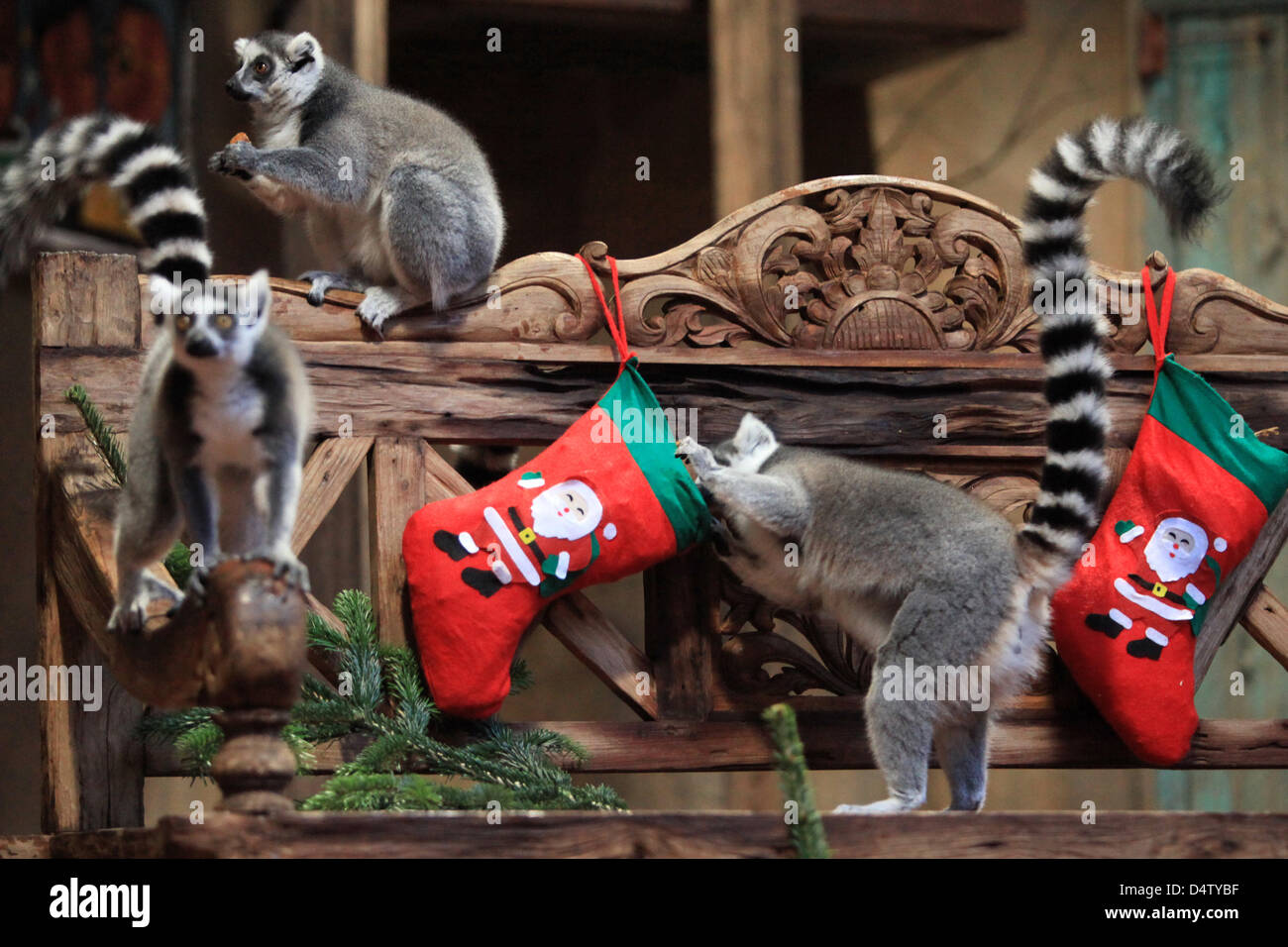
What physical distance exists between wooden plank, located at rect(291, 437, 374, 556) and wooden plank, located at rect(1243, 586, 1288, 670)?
77.3 inches

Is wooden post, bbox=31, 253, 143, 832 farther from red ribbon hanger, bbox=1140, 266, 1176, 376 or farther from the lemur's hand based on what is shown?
red ribbon hanger, bbox=1140, 266, 1176, 376

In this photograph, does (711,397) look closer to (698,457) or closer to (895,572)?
(698,457)

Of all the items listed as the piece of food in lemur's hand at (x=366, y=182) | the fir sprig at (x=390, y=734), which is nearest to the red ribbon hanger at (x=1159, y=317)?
the piece of food in lemur's hand at (x=366, y=182)

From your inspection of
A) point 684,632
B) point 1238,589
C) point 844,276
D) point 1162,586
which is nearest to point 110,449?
point 684,632

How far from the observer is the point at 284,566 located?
171 centimetres

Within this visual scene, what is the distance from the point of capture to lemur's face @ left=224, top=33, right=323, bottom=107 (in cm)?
304

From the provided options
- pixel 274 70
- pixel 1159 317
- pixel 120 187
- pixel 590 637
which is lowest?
pixel 590 637

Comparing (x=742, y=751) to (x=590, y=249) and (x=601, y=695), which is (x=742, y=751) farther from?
(x=601, y=695)

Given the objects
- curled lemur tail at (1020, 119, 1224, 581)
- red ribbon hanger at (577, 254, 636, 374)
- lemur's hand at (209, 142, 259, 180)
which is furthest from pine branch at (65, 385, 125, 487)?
curled lemur tail at (1020, 119, 1224, 581)

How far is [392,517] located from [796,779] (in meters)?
1.62

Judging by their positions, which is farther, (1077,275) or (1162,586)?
(1162,586)

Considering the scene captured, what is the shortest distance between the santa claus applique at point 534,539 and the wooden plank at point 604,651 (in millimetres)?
179

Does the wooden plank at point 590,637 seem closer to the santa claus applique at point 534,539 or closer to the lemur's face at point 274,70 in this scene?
the santa claus applique at point 534,539
